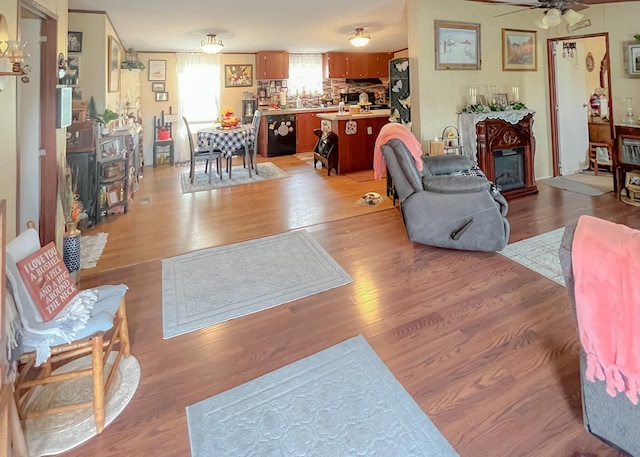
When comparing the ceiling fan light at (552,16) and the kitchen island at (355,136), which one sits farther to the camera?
the kitchen island at (355,136)

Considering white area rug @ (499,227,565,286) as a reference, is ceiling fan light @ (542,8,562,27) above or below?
above

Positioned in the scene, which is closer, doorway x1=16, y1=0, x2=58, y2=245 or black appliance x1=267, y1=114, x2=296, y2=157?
doorway x1=16, y1=0, x2=58, y2=245

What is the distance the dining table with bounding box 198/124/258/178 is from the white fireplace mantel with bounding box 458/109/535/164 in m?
3.20

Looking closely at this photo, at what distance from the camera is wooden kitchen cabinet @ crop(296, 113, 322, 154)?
8.30m

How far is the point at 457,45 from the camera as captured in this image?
459cm

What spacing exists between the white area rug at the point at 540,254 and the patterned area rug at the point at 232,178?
12.8 ft

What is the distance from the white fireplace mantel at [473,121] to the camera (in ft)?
14.9

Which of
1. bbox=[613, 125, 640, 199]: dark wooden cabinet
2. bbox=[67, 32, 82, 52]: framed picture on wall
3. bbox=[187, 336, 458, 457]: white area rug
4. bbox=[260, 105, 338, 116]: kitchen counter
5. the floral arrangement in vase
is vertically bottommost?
bbox=[187, 336, 458, 457]: white area rug

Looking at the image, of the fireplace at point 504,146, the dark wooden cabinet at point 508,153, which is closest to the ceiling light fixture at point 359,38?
the fireplace at point 504,146

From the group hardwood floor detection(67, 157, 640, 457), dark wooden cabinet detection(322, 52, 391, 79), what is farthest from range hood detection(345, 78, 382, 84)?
hardwood floor detection(67, 157, 640, 457)

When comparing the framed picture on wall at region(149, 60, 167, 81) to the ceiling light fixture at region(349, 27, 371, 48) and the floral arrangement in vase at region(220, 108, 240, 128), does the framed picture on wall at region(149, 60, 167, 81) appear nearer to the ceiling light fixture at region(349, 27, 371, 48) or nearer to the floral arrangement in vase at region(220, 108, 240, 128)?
the floral arrangement in vase at region(220, 108, 240, 128)

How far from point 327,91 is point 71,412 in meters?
8.52

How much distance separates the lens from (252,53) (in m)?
8.18

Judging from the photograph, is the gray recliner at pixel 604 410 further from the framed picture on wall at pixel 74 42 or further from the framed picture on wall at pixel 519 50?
the framed picture on wall at pixel 74 42
